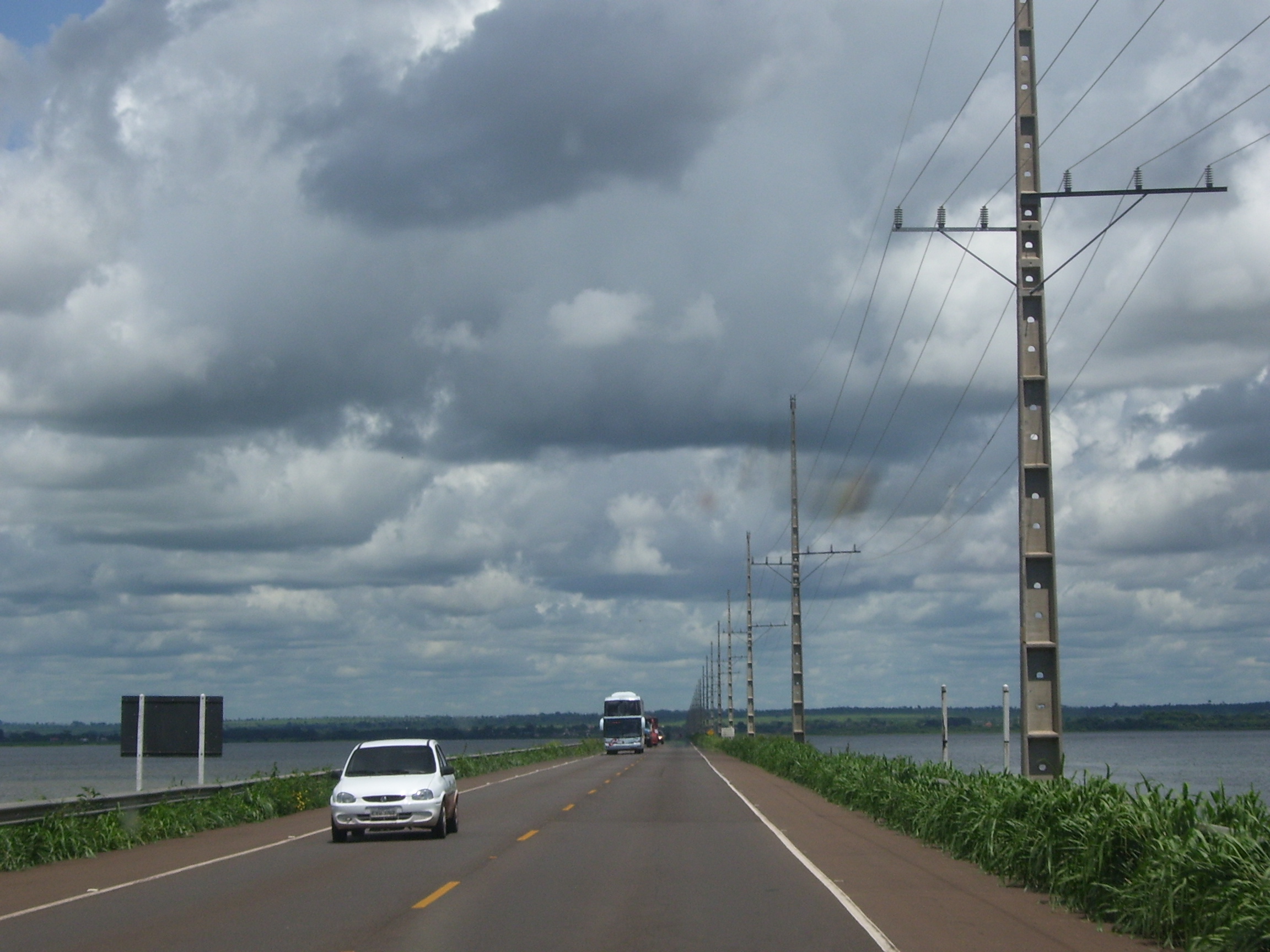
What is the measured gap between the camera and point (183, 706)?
28.9 meters

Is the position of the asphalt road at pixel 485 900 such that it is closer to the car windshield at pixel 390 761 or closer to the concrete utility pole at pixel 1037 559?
the car windshield at pixel 390 761

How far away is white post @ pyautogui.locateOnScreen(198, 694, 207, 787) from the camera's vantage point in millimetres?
28844

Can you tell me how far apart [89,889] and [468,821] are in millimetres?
10730

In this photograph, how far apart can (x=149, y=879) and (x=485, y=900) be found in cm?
543

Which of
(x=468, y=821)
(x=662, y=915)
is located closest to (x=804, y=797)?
(x=468, y=821)

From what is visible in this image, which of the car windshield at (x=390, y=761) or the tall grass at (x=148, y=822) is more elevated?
the car windshield at (x=390, y=761)

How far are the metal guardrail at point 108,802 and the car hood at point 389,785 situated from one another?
4.04m

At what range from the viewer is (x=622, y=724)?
86.5 metres

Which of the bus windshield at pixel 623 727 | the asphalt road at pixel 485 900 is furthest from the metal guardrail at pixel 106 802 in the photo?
the bus windshield at pixel 623 727

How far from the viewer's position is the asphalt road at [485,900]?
38.7 feet

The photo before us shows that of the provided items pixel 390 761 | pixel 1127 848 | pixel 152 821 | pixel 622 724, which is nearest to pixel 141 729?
pixel 152 821

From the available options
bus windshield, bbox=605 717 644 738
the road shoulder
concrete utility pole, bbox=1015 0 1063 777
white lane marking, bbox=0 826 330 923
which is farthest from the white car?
bus windshield, bbox=605 717 644 738

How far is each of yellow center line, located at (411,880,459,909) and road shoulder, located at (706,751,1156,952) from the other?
4252 mm

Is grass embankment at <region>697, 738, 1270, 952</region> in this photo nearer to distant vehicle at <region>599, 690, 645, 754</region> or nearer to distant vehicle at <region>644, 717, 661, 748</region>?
distant vehicle at <region>599, 690, 645, 754</region>
